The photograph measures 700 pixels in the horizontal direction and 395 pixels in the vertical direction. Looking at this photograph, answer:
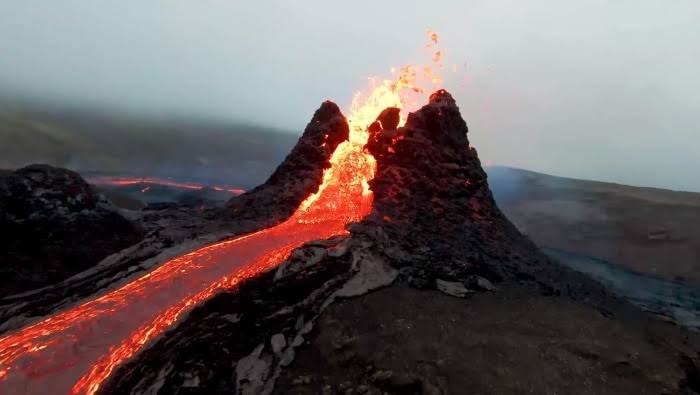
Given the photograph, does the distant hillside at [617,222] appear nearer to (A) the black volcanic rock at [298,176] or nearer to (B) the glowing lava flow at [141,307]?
(A) the black volcanic rock at [298,176]

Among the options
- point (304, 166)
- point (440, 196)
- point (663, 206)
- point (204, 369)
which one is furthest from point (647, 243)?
point (204, 369)

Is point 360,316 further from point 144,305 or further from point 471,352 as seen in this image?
point 144,305

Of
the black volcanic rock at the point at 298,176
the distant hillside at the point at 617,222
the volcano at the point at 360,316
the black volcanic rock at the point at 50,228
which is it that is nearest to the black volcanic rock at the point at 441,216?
the volcano at the point at 360,316

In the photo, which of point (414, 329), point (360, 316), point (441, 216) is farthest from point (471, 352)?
point (441, 216)

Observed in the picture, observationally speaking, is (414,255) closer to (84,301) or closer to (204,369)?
(204,369)

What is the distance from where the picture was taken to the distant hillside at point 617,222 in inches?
1015

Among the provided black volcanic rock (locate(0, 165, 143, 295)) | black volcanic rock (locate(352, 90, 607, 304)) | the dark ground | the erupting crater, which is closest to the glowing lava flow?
the erupting crater

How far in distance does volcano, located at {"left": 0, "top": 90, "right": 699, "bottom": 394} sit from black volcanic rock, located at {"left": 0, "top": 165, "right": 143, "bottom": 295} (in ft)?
9.76

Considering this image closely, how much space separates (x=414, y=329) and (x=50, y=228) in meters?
9.56

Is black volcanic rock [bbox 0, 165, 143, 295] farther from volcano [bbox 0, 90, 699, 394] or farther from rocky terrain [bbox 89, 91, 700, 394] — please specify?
rocky terrain [bbox 89, 91, 700, 394]

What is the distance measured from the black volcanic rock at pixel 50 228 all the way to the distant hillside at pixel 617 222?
2835cm

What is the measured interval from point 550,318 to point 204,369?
20.9 feet

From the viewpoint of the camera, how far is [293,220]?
11.1 meters

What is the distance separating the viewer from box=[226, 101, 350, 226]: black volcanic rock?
12.0 metres
